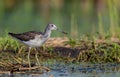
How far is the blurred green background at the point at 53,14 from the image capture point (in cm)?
1895

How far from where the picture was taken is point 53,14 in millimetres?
23438

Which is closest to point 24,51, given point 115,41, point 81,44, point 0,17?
point 81,44

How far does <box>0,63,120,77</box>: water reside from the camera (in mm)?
10203

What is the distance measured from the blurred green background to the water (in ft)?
21.1

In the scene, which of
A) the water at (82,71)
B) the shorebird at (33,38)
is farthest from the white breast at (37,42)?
the water at (82,71)

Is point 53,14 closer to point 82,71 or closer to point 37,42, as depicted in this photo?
point 37,42

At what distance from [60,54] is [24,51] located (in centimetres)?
76

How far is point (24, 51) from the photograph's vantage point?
12242mm

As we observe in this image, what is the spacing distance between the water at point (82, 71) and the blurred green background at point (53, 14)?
6.45 m

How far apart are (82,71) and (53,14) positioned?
13.0 m

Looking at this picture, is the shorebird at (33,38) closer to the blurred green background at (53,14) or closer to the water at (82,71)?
the water at (82,71)

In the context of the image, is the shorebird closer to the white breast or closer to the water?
the white breast

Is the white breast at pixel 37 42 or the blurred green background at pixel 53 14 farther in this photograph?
the blurred green background at pixel 53 14

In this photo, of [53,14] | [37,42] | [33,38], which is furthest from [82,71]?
[53,14]
